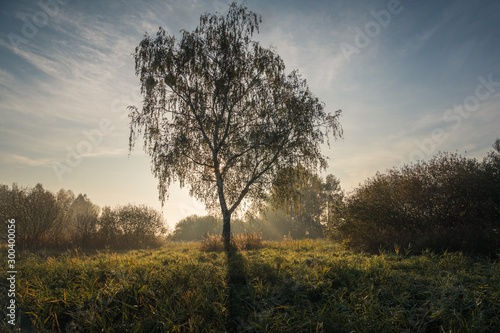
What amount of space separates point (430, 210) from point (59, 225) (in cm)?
2165

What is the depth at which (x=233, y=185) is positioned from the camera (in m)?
13.3

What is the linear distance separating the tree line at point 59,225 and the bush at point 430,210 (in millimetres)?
14831

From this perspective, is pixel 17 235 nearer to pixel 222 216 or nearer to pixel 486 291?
pixel 222 216

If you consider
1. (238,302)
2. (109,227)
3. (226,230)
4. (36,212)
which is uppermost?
(36,212)

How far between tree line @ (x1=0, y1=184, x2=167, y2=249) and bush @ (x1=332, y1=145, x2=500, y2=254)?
14.8 m

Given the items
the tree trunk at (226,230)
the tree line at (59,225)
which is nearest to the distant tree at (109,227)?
the tree line at (59,225)

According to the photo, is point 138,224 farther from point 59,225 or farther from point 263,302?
point 263,302

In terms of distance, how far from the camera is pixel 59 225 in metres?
16.5

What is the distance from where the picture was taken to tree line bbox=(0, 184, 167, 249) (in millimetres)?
13828

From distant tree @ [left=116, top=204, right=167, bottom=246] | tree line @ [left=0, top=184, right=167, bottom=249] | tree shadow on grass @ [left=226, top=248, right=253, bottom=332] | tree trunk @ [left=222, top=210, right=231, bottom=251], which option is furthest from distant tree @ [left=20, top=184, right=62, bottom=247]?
tree shadow on grass @ [left=226, top=248, right=253, bottom=332]

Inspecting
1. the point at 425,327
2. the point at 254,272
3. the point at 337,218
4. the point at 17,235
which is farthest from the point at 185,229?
the point at 425,327

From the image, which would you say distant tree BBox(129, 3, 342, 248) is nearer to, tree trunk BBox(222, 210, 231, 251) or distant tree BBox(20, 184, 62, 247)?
tree trunk BBox(222, 210, 231, 251)

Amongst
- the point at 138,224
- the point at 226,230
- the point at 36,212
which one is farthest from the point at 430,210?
the point at 36,212

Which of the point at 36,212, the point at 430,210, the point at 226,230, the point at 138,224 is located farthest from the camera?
the point at 138,224
